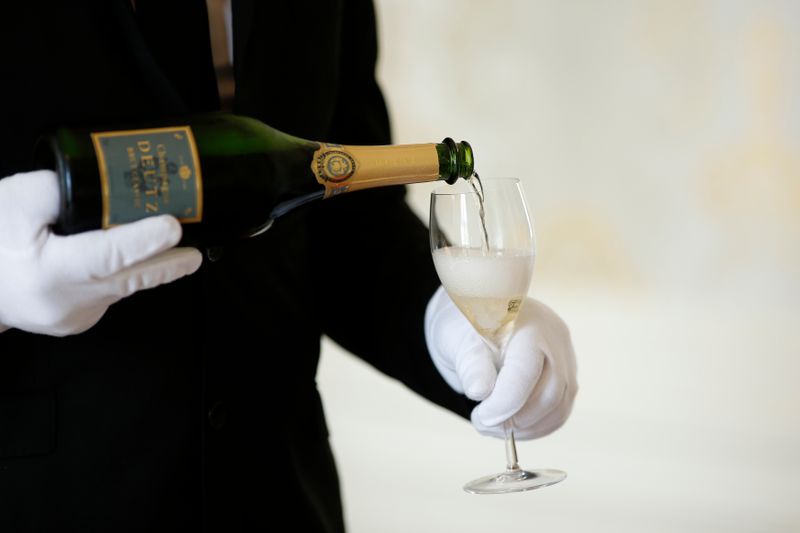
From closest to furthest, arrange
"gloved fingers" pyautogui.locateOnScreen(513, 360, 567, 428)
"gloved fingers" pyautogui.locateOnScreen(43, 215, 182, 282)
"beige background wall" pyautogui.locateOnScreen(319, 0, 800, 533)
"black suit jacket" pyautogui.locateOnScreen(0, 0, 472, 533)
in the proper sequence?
"gloved fingers" pyautogui.locateOnScreen(43, 215, 182, 282) → "black suit jacket" pyautogui.locateOnScreen(0, 0, 472, 533) → "gloved fingers" pyautogui.locateOnScreen(513, 360, 567, 428) → "beige background wall" pyautogui.locateOnScreen(319, 0, 800, 533)

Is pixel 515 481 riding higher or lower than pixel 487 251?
lower

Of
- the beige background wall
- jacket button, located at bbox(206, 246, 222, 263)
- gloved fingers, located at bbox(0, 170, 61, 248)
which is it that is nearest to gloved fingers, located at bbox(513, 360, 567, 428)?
jacket button, located at bbox(206, 246, 222, 263)

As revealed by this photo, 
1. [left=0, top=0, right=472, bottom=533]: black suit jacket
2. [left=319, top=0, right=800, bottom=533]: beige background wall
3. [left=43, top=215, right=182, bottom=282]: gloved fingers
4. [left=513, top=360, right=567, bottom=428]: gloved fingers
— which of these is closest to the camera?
[left=43, top=215, right=182, bottom=282]: gloved fingers

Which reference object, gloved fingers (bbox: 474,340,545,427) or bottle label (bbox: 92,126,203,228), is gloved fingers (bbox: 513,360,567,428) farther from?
bottle label (bbox: 92,126,203,228)

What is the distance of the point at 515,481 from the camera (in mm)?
905

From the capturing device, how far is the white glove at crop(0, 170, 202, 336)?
0.67m

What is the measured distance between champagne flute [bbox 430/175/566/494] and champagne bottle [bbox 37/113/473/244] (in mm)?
39

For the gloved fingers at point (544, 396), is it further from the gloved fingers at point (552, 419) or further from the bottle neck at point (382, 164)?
the bottle neck at point (382, 164)

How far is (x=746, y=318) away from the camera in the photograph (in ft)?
12.6

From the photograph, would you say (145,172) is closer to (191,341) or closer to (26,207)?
(26,207)

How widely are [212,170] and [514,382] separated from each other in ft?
1.20

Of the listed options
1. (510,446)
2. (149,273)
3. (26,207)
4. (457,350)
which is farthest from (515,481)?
(26,207)

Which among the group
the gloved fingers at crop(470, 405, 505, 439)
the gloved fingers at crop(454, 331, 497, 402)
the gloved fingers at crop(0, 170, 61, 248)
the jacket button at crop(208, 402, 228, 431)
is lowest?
the gloved fingers at crop(470, 405, 505, 439)

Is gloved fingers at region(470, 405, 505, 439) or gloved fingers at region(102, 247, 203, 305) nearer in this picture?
gloved fingers at region(102, 247, 203, 305)
